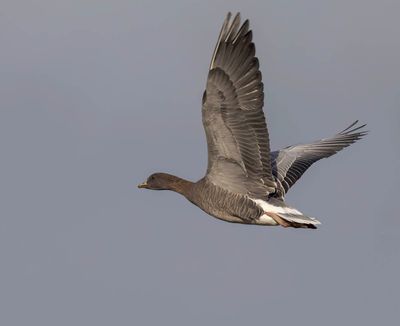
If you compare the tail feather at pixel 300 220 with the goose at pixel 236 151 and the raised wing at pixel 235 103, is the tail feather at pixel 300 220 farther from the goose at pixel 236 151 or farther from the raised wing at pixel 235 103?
the raised wing at pixel 235 103

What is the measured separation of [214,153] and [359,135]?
26.4ft

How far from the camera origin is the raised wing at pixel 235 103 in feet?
68.6

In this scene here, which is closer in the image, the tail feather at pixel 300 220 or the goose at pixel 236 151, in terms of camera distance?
the goose at pixel 236 151

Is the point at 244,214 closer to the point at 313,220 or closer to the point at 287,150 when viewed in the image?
the point at 313,220

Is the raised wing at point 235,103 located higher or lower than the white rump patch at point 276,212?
higher

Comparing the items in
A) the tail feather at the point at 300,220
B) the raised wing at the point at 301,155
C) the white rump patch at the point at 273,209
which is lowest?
the tail feather at the point at 300,220

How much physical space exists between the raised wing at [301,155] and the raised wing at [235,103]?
2.21 meters

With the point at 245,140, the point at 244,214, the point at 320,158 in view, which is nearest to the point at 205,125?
the point at 245,140

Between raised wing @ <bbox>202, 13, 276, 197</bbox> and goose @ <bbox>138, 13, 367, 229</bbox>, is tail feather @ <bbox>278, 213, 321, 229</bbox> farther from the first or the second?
raised wing @ <bbox>202, 13, 276, 197</bbox>

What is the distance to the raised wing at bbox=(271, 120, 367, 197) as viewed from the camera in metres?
26.1

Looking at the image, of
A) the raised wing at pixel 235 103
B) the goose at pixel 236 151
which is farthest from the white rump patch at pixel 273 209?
the raised wing at pixel 235 103

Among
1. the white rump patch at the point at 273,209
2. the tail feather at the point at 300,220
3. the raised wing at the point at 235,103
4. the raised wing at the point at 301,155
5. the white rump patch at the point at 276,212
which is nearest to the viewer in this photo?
the raised wing at the point at 235,103

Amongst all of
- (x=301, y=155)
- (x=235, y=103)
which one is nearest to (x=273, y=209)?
(x=235, y=103)

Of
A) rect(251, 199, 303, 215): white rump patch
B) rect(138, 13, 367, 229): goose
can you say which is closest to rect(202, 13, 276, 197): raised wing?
rect(138, 13, 367, 229): goose
